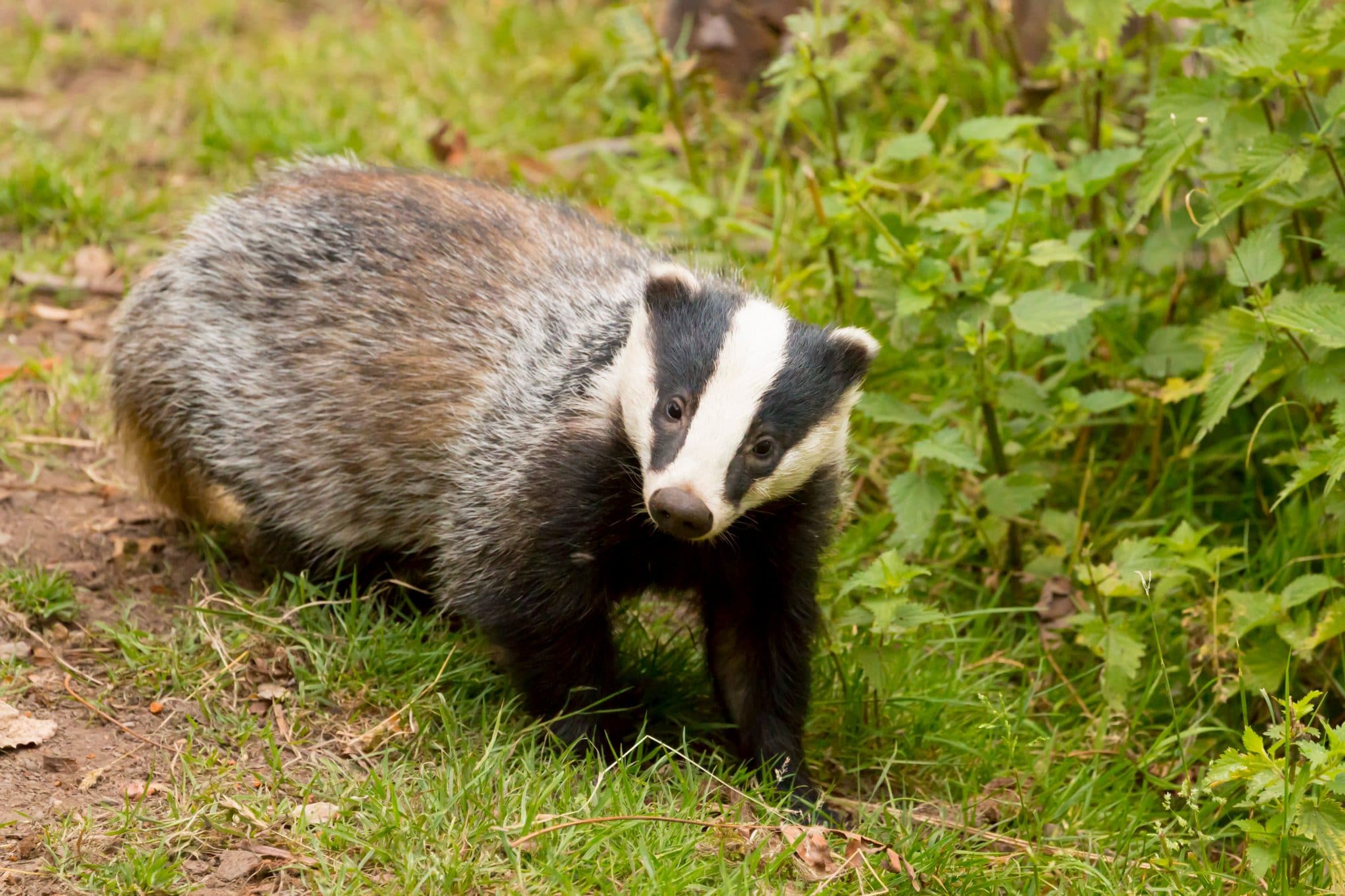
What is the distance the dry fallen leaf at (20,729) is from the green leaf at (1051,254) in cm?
341

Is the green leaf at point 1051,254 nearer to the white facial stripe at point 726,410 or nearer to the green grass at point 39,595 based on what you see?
the white facial stripe at point 726,410

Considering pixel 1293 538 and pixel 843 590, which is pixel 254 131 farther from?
pixel 1293 538

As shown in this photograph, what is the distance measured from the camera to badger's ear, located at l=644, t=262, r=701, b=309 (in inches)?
159

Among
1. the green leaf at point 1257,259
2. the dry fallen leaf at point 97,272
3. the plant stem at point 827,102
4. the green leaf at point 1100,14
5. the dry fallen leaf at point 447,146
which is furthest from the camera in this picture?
the dry fallen leaf at point 447,146

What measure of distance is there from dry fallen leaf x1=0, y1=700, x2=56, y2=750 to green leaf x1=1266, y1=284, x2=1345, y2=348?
12.2 feet

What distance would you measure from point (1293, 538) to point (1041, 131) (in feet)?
8.43

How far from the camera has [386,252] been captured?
496 centimetres

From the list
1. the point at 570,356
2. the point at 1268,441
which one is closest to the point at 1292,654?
the point at 1268,441

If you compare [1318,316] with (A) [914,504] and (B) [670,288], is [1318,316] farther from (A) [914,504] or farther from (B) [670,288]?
(B) [670,288]

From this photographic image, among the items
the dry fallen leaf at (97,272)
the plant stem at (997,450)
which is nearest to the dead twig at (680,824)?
the plant stem at (997,450)

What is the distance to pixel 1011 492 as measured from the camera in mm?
5105

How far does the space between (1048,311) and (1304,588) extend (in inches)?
46.8

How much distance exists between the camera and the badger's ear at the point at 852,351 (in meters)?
4.09

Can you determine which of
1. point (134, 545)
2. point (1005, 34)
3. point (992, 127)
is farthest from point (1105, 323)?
point (134, 545)
